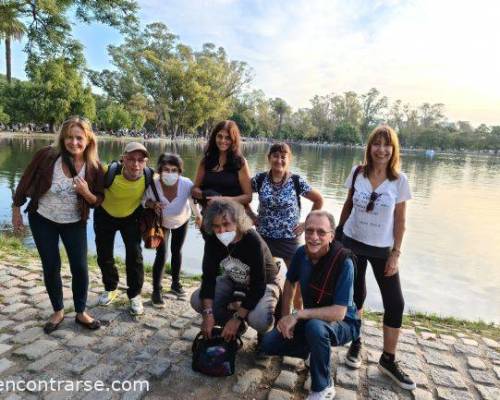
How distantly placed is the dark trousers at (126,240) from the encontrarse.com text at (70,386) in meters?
1.19

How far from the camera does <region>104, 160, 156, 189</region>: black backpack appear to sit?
3521 mm

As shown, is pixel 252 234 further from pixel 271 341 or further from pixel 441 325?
pixel 441 325

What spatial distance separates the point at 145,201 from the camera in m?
3.75

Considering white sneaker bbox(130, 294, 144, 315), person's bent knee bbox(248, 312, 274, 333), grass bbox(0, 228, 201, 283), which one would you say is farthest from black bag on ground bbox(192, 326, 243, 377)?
grass bbox(0, 228, 201, 283)

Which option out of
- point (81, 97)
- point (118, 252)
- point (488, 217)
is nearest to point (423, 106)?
point (81, 97)

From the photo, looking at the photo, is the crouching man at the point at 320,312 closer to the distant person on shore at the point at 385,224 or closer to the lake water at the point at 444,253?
the distant person on shore at the point at 385,224

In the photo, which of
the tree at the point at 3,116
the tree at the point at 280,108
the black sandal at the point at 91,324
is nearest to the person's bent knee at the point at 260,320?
the black sandal at the point at 91,324

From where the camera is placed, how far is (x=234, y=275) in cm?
311

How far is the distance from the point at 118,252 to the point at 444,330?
5.59m

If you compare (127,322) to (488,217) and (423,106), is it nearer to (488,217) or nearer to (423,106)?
(488,217)

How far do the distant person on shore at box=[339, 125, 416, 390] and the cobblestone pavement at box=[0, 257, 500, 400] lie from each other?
12.7 inches

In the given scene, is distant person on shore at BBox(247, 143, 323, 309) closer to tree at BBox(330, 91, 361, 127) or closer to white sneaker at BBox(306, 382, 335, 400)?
white sneaker at BBox(306, 382, 335, 400)

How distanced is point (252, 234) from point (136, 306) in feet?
5.33

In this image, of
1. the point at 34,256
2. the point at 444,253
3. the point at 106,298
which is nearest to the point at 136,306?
the point at 106,298
